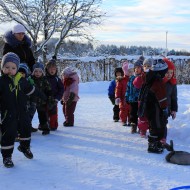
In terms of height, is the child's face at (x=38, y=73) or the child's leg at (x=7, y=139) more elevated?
the child's face at (x=38, y=73)

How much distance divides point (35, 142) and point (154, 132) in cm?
201

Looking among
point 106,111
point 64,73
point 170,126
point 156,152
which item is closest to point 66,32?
point 106,111

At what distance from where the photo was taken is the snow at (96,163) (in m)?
4.40

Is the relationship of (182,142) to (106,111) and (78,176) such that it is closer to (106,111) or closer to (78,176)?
(78,176)

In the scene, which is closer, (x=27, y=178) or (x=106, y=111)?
(x=27, y=178)

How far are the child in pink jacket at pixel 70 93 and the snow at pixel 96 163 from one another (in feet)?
1.29

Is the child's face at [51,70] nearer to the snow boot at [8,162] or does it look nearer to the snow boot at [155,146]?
the snow boot at [155,146]

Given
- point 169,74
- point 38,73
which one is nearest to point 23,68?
point 38,73

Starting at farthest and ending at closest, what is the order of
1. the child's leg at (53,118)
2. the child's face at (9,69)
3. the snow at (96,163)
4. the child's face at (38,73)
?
the child's leg at (53,118), the child's face at (38,73), the child's face at (9,69), the snow at (96,163)

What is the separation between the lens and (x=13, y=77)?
5090mm

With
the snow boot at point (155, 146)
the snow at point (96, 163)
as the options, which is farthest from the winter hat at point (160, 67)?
the snow at point (96, 163)

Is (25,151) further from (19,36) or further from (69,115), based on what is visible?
(69,115)

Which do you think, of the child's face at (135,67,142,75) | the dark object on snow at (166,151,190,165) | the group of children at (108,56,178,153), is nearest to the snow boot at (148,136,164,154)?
the group of children at (108,56,178,153)

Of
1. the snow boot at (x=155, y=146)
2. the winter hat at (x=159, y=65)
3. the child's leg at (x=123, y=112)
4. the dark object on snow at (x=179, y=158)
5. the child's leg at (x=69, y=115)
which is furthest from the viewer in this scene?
the child's leg at (x=123, y=112)
